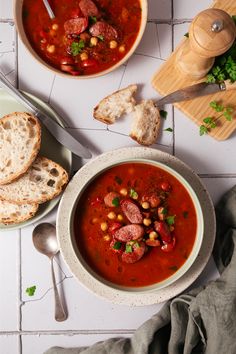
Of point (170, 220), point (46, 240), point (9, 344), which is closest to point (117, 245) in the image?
point (170, 220)

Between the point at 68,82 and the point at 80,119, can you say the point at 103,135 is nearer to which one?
the point at 80,119

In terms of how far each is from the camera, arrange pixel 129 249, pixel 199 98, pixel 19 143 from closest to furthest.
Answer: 1. pixel 129 249
2. pixel 19 143
3. pixel 199 98

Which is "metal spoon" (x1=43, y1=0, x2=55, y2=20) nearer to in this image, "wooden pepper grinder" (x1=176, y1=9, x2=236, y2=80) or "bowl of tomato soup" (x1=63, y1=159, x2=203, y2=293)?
"wooden pepper grinder" (x1=176, y1=9, x2=236, y2=80)

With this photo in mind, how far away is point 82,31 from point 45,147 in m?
0.61

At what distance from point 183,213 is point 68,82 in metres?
0.90

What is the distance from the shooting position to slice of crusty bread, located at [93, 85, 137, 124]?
2877 millimetres

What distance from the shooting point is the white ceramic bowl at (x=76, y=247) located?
8.80 feet

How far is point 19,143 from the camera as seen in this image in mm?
2795

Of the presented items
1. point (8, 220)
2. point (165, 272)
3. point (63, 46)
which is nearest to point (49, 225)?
point (8, 220)

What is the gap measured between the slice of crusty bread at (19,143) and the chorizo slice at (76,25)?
469 millimetres

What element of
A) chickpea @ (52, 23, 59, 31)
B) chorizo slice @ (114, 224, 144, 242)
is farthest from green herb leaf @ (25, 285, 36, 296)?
chickpea @ (52, 23, 59, 31)

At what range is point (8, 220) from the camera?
9.27 feet

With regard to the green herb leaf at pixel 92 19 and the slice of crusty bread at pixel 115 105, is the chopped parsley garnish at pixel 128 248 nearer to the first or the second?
the slice of crusty bread at pixel 115 105

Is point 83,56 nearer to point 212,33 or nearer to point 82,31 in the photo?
point 82,31
